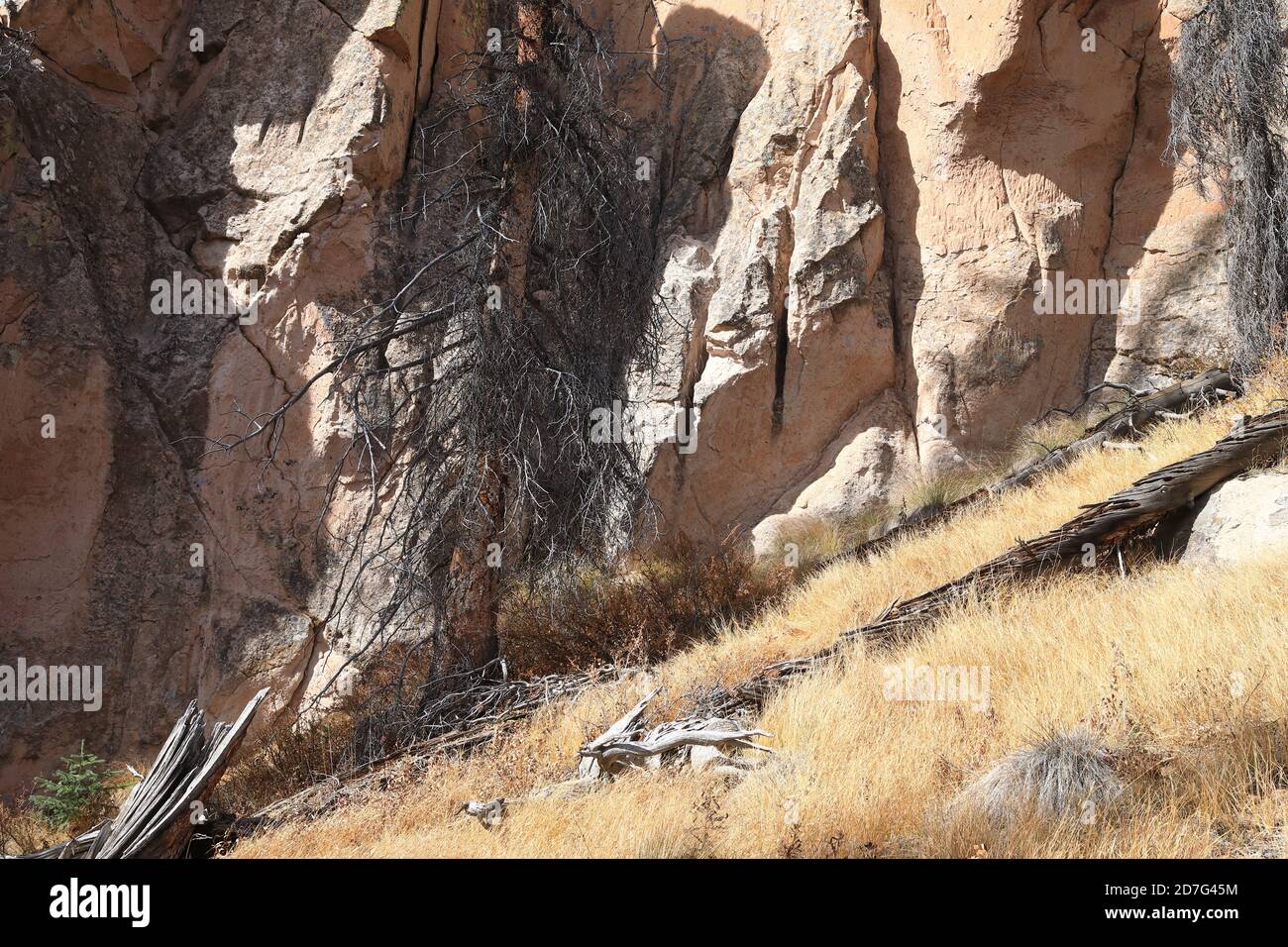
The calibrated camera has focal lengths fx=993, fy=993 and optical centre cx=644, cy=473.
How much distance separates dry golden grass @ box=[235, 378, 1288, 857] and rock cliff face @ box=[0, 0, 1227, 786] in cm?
385

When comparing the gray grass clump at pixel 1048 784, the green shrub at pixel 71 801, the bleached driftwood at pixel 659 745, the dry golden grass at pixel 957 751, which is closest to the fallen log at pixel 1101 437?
the dry golden grass at pixel 957 751

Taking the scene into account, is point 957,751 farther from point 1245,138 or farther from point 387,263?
point 1245,138

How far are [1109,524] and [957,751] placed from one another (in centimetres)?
324

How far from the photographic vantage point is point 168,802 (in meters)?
5.68

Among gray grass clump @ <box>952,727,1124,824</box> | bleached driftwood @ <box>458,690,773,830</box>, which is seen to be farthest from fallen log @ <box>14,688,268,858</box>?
gray grass clump @ <box>952,727,1124,824</box>

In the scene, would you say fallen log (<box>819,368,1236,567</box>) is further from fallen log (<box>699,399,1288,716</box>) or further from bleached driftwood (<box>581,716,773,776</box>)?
bleached driftwood (<box>581,716,773,776</box>)

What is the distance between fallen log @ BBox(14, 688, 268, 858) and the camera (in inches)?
215

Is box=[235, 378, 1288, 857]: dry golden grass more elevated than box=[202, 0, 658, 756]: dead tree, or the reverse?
box=[202, 0, 658, 756]: dead tree

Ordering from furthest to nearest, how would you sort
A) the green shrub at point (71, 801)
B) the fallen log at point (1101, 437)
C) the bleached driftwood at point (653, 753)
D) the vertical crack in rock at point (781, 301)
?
the vertical crack in rock at point (781, 301), the fallen log at point (1101, 437), the green shrub at point (71, 801), the bleached driftwood at point (653, 753)

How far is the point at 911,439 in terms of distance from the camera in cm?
1195

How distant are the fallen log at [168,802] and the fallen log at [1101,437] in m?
6.17

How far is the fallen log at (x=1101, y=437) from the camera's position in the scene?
1020 cm

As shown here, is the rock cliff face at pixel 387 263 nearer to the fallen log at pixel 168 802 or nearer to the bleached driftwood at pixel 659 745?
the fallen log at pixel 168 802

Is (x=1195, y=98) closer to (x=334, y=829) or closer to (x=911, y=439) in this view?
(x=911, y=439)
